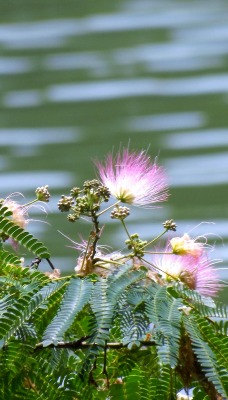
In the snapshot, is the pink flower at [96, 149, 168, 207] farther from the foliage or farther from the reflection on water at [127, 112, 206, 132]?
the reflection on water at [127, 112, 206, 132]

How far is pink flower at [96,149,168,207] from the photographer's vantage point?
1.31 m

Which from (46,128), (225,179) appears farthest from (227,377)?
(46,128)

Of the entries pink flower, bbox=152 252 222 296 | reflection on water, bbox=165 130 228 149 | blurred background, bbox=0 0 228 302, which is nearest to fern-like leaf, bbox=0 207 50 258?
pink flower, bbox=152 252 222 296

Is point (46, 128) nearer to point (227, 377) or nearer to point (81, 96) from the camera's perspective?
point (81, 96)

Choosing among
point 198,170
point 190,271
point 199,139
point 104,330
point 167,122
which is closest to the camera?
point 104,330

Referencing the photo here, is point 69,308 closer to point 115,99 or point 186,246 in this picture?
point 186,246

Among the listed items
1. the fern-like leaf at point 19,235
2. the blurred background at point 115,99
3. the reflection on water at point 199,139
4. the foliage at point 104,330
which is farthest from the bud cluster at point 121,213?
the reflection on water at point 199,139

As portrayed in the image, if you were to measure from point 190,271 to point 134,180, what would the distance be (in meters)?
0.12

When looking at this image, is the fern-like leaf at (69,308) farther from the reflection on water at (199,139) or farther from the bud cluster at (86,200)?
the reflection on water at (199,139)

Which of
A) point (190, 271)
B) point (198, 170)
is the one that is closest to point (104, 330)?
point (190, 271)

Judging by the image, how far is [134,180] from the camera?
1.31 m

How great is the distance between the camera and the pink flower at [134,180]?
1.31 m

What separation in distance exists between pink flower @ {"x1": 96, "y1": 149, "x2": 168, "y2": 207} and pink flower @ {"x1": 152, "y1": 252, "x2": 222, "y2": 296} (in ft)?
0.22

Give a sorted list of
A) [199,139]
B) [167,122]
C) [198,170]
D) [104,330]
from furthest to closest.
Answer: [167,122]
[199,139]
[198,170]
[104,330]
